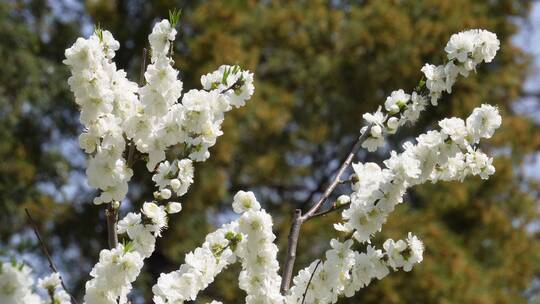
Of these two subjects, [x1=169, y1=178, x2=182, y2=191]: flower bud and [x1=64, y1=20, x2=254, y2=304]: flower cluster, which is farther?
[x1=169, y1=178, x2=182, y2=191]: flower bud

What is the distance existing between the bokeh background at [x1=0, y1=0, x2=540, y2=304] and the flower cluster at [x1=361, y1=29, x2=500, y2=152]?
5892mm

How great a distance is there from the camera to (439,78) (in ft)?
9.03

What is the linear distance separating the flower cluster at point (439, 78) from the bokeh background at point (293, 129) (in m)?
5.89

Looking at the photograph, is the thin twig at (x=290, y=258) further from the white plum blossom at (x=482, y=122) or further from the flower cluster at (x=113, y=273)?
the white plum blossom at (x=482, y=122)

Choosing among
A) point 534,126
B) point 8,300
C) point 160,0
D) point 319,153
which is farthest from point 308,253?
point 8,300

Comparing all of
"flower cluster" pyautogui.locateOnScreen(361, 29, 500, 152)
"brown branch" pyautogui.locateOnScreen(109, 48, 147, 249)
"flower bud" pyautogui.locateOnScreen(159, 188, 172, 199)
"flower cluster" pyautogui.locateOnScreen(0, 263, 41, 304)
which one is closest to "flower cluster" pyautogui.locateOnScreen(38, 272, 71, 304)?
"flower cluster" pyautogui.locateOnScreen(0, 263, 41, 304)

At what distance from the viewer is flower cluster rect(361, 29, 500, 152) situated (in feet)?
8.89

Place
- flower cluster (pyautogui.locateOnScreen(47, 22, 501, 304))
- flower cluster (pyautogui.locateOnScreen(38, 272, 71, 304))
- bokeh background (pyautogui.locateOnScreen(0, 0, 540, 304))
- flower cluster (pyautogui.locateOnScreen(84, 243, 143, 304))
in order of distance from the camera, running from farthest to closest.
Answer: bokeh background (pyautogui.locateOnScreen(0, 0, 540, 304)) → flower cluster (pyautogui.locateOnScreen(47, 22, 501, 304)) → flower cluster (pyautogui.locateOnScreen(84, 243, 143, 304)) → flower cluster (pyautogui.locateOnScreen(38, 272, 71, 304))

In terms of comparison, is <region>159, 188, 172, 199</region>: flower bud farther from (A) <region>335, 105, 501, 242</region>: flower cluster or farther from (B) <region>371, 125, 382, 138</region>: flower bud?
(B) <region>371, 125, 382, 138</region>: flower bud

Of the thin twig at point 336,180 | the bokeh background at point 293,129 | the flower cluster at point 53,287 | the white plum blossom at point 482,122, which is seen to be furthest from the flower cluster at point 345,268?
the bokeh background at point 293,129

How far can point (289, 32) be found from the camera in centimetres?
1037

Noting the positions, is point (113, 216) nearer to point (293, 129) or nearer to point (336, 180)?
point (336, 180)

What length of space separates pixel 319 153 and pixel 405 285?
105 inches

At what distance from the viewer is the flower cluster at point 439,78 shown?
271 centimetres
